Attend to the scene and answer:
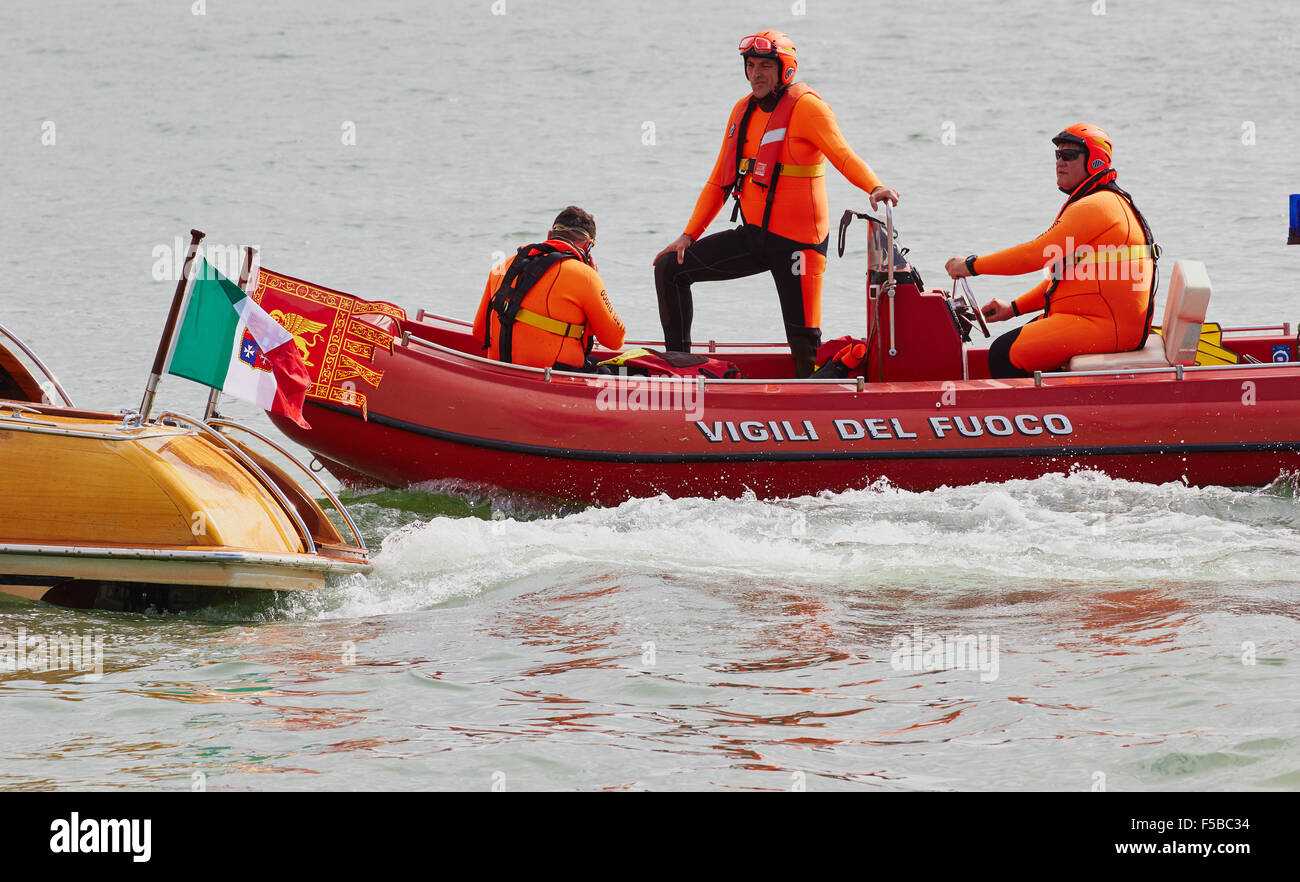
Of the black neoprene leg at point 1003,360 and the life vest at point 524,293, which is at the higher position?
the life vest at point 524,293

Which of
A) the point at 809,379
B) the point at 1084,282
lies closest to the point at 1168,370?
the point at 1084,282

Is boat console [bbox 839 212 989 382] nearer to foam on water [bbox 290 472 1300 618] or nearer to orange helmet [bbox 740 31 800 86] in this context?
foam on water [bbox 290 472 1300 618]

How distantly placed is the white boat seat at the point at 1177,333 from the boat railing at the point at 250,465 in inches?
142

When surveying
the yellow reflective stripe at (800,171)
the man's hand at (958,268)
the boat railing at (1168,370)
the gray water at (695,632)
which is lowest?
the gray water at (695,632)

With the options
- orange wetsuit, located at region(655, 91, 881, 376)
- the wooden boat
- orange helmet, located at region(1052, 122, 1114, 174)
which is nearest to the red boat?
orange wetsuit, located at region(655, 91, 881, 376)

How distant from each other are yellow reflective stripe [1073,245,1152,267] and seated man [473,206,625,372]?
2122mm

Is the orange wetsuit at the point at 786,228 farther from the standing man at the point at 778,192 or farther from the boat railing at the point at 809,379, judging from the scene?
the boat railing at the point at 809,379

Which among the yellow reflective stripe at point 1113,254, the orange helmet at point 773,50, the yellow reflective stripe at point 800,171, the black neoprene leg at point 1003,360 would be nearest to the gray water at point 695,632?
the black neoprene leg at point 1003,360

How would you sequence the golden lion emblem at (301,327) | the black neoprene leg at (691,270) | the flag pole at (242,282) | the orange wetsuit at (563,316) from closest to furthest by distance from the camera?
the flag pole at (242,282) → the golden lion emblem at (301,327) → the orange wetsuit at (563,316) → the black neoprene leg at (691,270)

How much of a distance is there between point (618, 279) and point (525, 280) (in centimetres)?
768

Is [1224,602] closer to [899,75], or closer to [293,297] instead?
[293,297]

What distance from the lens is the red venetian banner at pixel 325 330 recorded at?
6492 millimetres

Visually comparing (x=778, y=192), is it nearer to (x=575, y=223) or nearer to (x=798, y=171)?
(x=798, y=171)
